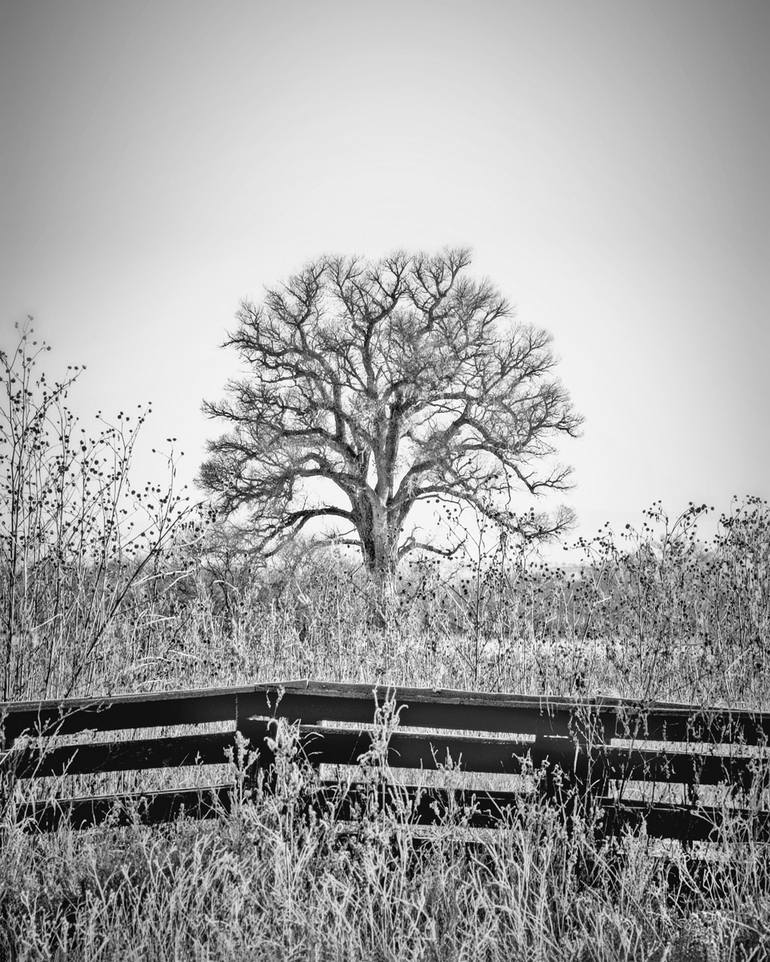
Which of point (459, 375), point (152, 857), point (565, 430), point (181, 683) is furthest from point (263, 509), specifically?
point (152, 857)

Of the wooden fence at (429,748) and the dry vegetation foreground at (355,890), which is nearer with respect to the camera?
the dry vegetation foreground at (355,890)

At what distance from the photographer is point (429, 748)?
297 centimetres

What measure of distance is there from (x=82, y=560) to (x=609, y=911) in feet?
12.5

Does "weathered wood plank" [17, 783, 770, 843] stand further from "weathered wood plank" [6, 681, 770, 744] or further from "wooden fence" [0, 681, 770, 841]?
"weathered wood plank" [6, 681, 770, 744]

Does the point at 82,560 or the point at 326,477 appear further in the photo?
the point at 326,477

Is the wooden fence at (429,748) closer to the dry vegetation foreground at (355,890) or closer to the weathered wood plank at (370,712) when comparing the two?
the weathered wood plank at (370,712)

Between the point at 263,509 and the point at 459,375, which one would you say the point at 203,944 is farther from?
the point at 459,375

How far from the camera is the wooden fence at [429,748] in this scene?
2.80m

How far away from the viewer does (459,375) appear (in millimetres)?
19703

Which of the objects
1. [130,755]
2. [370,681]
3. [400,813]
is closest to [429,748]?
[400,813]

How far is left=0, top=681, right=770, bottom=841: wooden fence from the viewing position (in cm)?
280

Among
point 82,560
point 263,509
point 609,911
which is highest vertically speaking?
point 263,509

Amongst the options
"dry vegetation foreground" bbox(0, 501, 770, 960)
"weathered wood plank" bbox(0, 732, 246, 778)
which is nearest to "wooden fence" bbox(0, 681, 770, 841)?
"weathered wood plank" bbox(0, 732, 246, 778)

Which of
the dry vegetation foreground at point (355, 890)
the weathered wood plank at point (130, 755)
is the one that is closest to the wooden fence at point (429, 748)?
the weathered wood plank at point (130, 755)
